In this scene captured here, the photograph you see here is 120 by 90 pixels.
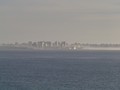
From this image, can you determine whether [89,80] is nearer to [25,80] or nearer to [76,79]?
[76,79]

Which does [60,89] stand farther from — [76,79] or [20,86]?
[76,79]

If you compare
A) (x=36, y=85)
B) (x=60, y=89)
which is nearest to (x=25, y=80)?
(x=36, y=85)

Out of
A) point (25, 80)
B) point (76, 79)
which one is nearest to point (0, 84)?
point (25, 80)

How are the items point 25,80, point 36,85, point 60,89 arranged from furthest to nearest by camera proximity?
point 25,80 < point 36,85 < point 60,89

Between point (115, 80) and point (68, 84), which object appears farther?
point (115, 80)

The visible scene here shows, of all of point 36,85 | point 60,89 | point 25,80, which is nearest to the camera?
point 60,89

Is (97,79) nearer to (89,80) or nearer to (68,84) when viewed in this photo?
(89,80)

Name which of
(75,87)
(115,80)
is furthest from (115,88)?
(115,80)

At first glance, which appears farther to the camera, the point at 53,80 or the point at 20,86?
the point at 53,80
